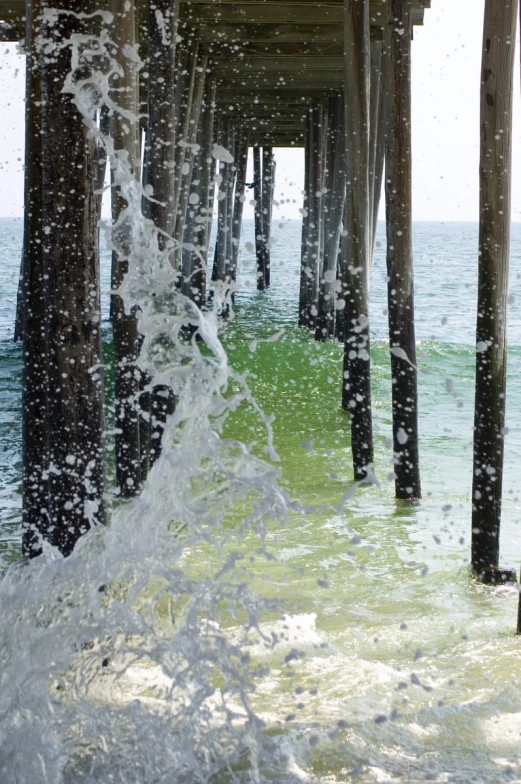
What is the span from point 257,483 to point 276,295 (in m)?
22.3

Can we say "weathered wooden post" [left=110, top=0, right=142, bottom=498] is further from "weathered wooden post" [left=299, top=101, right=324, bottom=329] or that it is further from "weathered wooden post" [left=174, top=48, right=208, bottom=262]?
"weathered wooden post" [left=299, top=101, right=324, bottom=329]

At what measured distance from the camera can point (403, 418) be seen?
5895 mm

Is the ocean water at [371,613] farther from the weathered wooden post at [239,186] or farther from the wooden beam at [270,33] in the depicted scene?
the weathered wooden post at [239,186]

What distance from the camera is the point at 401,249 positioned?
233 inches

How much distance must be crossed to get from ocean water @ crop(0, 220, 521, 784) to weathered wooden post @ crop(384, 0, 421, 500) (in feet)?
1.07

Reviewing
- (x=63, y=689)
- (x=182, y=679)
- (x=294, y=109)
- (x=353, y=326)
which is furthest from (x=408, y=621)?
(x=294, y=109)

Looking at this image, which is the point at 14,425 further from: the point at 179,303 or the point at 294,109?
the point at 294,109

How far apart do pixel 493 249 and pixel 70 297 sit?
1763 millimetres

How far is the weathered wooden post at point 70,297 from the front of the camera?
3.57m

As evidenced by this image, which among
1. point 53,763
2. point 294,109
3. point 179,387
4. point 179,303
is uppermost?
point 294,109

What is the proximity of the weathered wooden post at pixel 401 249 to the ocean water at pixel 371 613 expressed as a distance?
33 cm

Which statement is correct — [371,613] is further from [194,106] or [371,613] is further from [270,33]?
[194,106]

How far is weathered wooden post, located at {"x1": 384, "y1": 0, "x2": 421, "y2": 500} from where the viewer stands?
5691mm

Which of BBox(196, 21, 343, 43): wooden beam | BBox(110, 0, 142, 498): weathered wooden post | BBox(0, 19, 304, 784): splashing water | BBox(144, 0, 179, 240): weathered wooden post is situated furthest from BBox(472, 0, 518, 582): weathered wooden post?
BBox(196, 21, 343, 43): wooden beam
